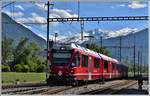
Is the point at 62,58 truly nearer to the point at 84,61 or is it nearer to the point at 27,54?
the point at 84,61

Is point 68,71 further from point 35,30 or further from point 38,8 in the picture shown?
point 38,8

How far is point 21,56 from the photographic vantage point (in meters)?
23.8

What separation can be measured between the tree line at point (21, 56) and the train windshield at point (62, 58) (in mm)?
1097

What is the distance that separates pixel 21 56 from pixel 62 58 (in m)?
2.05

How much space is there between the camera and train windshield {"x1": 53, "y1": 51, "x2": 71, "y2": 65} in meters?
24.0

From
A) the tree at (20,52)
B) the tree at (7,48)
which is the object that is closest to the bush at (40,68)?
the tree at (20,52)

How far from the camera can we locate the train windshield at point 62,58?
24.0m

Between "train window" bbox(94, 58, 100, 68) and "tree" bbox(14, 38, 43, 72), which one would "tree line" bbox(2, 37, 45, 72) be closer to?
"tree" bbox(14, 38, 43, 72)

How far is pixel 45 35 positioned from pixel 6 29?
11.4 feet

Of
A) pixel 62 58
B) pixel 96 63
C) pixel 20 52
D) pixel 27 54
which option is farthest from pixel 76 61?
pixel 96 63

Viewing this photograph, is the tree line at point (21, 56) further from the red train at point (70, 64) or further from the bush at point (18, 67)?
the red train at point (70, 64)

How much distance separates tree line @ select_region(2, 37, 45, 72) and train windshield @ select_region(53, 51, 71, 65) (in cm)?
110

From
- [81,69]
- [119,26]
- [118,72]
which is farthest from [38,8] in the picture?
[118,72]

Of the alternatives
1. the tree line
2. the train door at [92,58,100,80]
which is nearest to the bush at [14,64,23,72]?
the tree line
